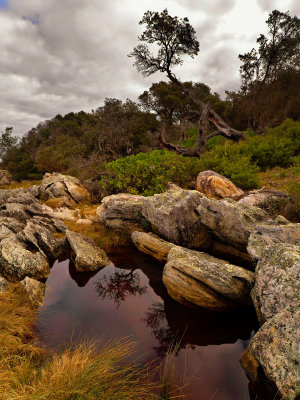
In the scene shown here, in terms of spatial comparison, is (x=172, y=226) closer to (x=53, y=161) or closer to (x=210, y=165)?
(x=210, y=165)

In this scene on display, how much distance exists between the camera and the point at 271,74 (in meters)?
34.6

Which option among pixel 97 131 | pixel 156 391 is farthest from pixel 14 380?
pixel 97 131

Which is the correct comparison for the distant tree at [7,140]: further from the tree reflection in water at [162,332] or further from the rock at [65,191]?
the tree reflection in water at [162,332]

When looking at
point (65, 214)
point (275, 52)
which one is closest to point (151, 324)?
point (65, 214)

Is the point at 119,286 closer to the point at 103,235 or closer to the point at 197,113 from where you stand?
the point at 103,235

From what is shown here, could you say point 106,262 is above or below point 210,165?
below

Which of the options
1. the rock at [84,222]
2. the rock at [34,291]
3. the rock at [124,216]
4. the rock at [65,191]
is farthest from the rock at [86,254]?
the rock at [65,191]

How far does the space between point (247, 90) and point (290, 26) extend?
926 cm

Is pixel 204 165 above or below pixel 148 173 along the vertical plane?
above

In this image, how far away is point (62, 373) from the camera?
418cm

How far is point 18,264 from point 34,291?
5.38ft

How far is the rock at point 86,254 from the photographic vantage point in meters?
9.97

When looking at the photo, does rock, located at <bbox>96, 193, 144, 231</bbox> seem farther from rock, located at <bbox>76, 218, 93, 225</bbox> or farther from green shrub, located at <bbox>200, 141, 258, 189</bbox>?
green shrub, located at <bbox>200, 141, 258, 189</bbox>

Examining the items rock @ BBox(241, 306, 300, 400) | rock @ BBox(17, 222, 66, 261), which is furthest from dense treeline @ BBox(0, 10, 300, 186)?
rock @ BBox(241, 306, 300, 400)
